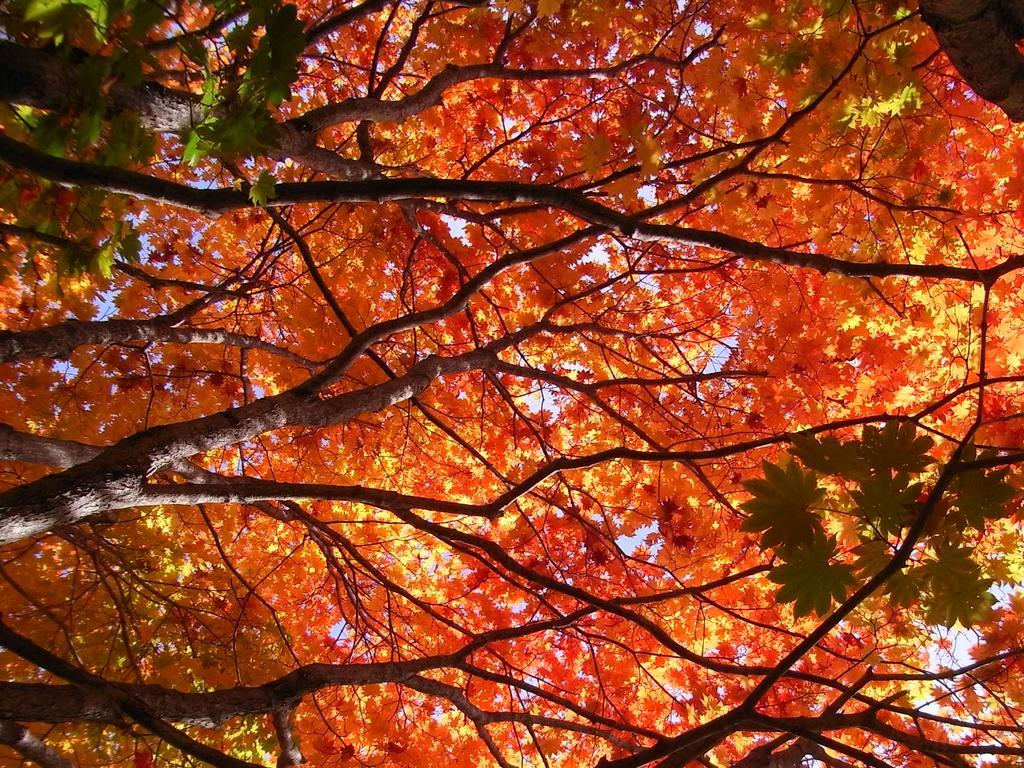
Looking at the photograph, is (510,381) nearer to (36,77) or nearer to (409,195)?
(409,195)

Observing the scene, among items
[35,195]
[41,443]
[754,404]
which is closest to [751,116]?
[754,404]

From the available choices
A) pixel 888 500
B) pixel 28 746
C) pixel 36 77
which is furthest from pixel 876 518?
pixel 28 746

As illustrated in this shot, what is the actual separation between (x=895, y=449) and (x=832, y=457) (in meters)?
0.15

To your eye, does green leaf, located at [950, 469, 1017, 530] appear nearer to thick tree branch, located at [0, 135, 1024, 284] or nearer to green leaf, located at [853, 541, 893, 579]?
green leaf, located at [853, 541, 893, 579]

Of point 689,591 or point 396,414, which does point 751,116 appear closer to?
point 689,591

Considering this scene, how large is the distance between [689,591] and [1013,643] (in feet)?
6.83

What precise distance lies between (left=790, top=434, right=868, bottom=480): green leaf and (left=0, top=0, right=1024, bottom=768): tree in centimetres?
1

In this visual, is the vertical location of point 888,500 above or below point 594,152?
below

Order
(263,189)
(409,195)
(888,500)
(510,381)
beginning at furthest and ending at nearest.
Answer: (510,381)
(409,195)
(263,189)
(888,500)

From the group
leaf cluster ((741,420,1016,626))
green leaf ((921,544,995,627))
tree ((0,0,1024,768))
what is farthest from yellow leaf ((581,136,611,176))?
green leaf ((921,544,995,627))

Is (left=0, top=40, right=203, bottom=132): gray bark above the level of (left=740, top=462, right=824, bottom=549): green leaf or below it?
above

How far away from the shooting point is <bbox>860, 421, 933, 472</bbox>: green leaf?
4.61 ft

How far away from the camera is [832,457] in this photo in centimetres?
141

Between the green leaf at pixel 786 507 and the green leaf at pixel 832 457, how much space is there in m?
0.03
